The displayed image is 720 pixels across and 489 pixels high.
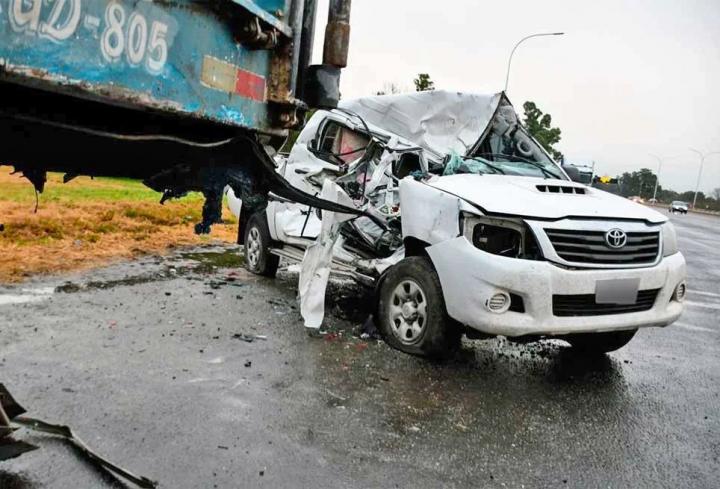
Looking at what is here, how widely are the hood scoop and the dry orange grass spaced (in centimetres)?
378

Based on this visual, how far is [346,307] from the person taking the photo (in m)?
6.44

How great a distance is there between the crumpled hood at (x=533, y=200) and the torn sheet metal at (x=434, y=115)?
49.4 inches

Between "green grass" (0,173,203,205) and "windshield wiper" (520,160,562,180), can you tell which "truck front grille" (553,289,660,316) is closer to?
"windshield wiper" (520,160,562,180)

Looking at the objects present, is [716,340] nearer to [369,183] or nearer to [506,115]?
[506,115]

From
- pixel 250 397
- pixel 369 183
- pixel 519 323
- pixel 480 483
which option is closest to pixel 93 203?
pixel 369 183

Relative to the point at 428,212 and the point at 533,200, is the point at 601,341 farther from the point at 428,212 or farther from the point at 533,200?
the point at 428,212

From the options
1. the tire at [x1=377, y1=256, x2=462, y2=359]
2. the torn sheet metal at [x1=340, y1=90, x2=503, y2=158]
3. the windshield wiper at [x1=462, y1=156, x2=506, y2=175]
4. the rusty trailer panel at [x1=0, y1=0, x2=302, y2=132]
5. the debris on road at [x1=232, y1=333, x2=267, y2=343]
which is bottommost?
the debris on road at [x1=232, y1=333, x2=267, y2=343]

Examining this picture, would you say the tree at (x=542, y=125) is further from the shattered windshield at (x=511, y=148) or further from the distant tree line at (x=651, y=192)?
the distant tree line at (x=651, y=192)

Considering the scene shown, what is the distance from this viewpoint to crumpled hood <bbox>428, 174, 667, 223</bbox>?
4.17 m

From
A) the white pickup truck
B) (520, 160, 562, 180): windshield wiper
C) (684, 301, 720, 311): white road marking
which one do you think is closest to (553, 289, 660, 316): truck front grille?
the white pickup truck

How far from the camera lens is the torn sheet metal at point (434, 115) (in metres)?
6.29

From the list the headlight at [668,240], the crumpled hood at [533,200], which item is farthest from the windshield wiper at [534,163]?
the headlight at [668,240]

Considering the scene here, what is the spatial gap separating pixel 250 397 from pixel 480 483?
1.51m

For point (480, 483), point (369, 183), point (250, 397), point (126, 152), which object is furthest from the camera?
point (369, 183)
